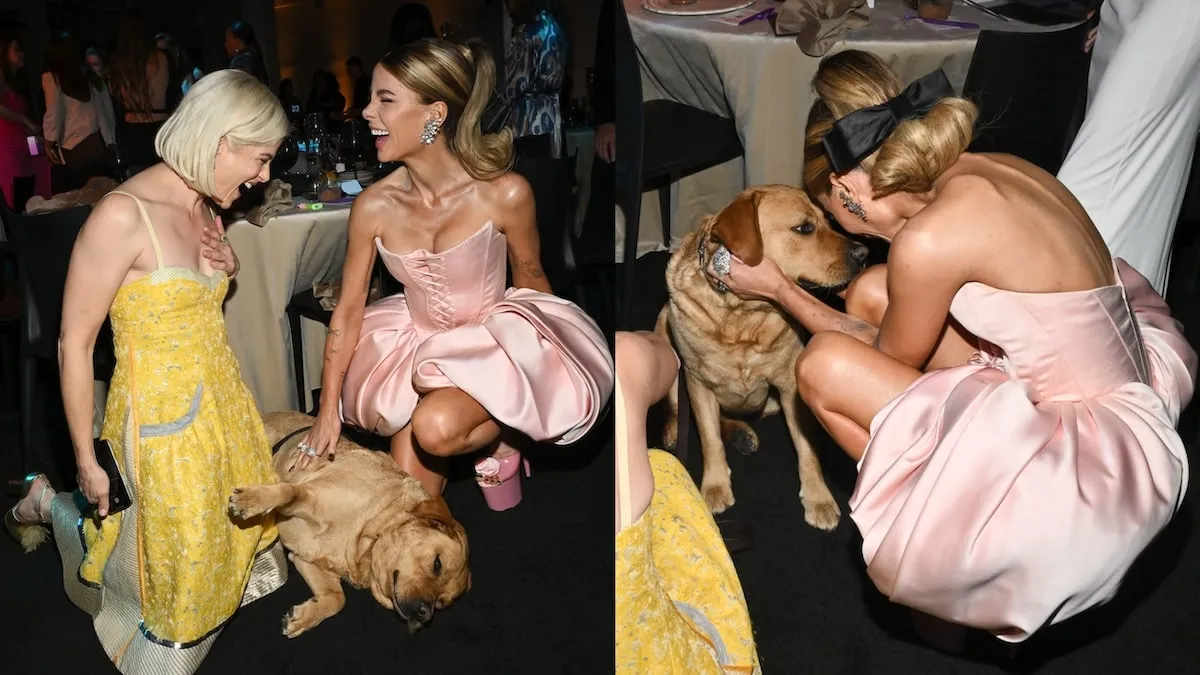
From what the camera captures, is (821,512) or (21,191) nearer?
(21,191)

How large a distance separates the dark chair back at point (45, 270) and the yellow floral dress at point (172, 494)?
83mm

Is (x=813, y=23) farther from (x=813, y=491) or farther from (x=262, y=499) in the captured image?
(x=262, y=499)

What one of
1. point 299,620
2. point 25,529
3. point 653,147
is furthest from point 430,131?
point 25,529

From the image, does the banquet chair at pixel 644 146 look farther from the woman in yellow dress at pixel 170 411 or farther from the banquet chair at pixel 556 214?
the woman in yellow dress at pixel 170 411

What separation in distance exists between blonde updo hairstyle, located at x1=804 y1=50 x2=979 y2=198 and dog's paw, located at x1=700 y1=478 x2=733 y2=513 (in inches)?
28.2

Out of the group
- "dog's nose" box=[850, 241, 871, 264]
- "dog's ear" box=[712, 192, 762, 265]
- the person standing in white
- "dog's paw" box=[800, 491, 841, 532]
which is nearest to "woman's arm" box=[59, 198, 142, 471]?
"dog's ear" box=[712, 192, 762, 265]

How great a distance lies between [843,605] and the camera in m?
2.23

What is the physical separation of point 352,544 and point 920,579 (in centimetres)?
98

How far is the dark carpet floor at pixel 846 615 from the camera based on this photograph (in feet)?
7.14

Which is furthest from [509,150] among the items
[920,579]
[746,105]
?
[920,579]

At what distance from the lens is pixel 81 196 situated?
1.60 meters

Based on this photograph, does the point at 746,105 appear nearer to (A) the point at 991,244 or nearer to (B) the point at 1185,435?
(A) the point at 991,244

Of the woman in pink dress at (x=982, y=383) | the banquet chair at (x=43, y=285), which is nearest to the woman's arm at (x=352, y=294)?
the banquet chair at (x=43, y=285)

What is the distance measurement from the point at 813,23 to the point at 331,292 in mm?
956
